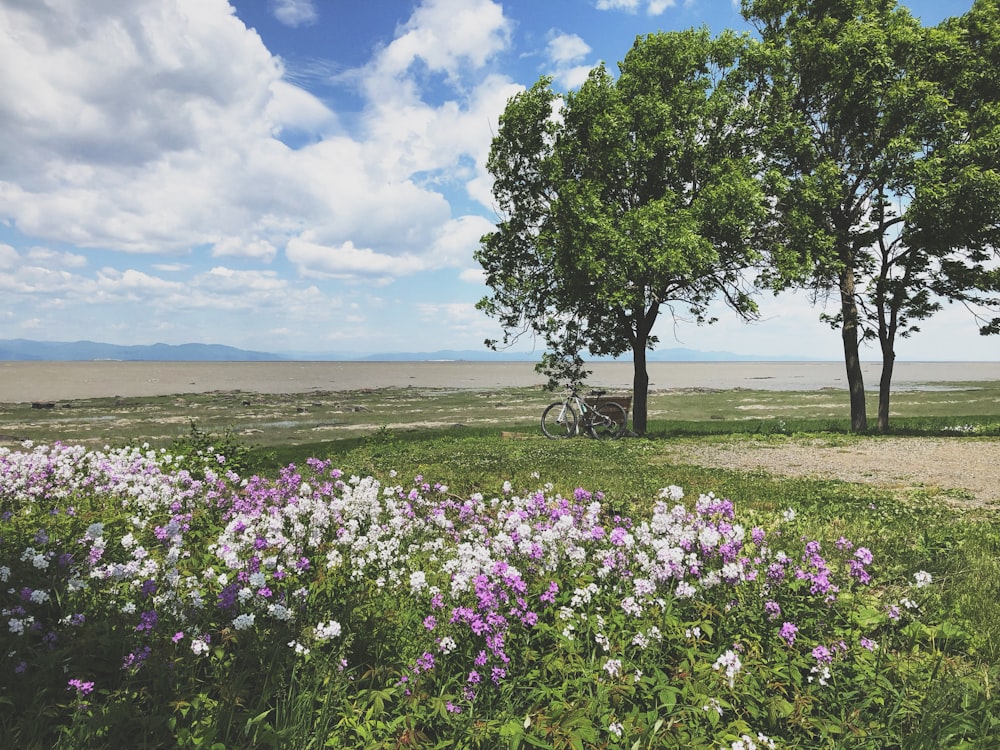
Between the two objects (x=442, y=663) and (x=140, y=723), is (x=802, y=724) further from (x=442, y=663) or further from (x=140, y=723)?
(x=140, y=723)

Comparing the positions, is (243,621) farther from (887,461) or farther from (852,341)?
(852,341)

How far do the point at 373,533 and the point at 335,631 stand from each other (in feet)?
6.54

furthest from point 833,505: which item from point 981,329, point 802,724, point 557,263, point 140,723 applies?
point 981,329

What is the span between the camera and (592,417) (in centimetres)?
2255

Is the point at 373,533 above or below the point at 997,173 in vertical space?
below

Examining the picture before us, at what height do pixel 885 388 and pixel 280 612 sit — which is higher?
pixel 885 388

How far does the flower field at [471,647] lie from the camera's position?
3.47 meters

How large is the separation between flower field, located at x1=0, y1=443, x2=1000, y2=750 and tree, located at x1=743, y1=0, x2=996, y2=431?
1754 cm

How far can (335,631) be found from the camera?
3.65 meters

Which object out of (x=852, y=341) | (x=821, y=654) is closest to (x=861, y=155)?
(x=852, y=341)

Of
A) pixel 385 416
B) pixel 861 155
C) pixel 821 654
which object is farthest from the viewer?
pixel 385 416

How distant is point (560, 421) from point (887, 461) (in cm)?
1072

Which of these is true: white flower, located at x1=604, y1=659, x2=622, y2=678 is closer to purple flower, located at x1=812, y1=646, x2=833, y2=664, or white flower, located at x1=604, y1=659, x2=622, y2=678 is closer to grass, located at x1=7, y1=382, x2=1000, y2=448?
purple flower, located at x1=812, y1=646, x2=833, y2=664

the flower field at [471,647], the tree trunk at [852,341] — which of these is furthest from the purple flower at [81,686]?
the tree trunk at [852,341]
